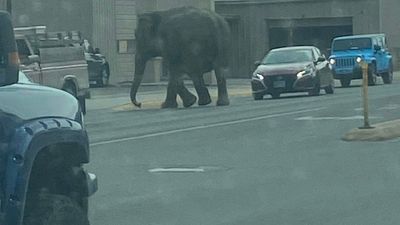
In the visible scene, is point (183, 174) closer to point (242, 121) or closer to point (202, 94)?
point (242, 121)

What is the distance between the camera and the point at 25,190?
7293 millimetres

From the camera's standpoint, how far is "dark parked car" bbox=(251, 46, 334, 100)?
1282 inches

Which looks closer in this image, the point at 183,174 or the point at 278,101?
the point at 183,174

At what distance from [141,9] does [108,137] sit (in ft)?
92.7

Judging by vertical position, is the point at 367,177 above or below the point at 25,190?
below

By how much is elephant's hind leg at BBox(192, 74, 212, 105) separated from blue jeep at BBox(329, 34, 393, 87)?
12218mm

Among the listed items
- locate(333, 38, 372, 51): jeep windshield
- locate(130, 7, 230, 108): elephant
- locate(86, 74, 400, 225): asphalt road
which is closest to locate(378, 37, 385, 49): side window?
locate(333, 38, 372, 51): jeep windshield

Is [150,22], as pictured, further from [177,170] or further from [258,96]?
[177,170]

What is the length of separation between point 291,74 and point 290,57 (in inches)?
61.8

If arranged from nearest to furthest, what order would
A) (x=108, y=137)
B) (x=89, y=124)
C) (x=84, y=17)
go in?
(x=108, y=137) → (x=89, y=124) → (x=84, y=17)

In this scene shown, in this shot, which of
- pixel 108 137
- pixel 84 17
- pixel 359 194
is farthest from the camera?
pixel 84 17

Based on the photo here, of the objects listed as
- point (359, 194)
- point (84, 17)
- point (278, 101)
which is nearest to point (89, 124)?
point (278, 101)

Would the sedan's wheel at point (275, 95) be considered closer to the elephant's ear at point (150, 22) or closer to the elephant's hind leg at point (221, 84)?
the elephant's hind leg at point (221, 84)

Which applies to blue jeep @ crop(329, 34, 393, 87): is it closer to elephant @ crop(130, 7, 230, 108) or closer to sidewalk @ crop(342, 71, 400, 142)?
elephant @ crop(130, 7, 230, 108)
